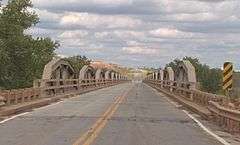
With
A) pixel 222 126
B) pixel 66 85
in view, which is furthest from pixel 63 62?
pixel 222 126

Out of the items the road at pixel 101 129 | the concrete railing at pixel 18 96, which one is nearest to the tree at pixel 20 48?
the concrete railing at pixel 18 96

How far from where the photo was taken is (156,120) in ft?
73.3

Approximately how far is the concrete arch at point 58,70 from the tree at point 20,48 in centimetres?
1112

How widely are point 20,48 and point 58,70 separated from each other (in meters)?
16.5

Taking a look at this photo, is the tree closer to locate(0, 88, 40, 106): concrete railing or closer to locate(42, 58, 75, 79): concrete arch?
locate(42, 58, 75, 79): concrete arch

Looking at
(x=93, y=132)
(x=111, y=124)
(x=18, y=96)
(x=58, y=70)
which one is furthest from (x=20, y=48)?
(x=93, y=132)

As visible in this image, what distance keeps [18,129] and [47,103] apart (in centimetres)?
1353

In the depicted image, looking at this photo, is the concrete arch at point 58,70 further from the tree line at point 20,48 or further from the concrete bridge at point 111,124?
the tree line at point 20,48

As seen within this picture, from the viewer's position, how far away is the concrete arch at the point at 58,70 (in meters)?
36.7

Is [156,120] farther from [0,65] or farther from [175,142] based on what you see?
[0,65]

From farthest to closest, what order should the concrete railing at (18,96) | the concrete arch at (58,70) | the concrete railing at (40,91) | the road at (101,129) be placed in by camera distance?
the concrete arch at (58,70)
the concrete railing at (40,91)
the concrete railing at (18,96)
the road at (101,129)

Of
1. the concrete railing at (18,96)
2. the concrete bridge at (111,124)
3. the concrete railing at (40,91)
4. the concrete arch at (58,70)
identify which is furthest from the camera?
the concrete arch at (58,70)

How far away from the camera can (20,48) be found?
58.9m

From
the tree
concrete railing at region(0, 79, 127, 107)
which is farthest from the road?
the tree
